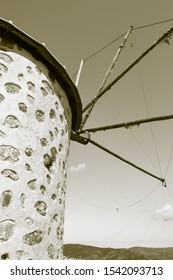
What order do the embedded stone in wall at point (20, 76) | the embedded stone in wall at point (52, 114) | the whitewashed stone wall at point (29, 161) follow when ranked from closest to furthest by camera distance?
the whitewashed stone wall at point (29, 161)
the embedded stone in wall at point (20, 76)
the embedded stone in wall at point (52, 114)

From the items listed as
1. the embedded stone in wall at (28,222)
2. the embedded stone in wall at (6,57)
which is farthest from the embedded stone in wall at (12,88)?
the embedded stone in wall at (28,222)

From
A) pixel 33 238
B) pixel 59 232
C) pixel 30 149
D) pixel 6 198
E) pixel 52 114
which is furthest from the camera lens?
pixel 52 114

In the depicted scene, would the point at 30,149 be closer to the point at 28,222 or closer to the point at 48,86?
the point at 28,222

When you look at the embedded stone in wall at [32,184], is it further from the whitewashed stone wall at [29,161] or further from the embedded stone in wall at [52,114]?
the embedded stone in wall at [52,114]

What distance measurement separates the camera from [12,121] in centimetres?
403

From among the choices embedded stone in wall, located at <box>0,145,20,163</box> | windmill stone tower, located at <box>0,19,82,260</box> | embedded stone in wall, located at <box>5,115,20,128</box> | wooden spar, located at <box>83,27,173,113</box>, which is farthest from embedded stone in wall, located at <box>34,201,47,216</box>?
wooden spar, located at <box>83,27,173,113</box>

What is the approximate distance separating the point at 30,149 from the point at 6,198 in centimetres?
80

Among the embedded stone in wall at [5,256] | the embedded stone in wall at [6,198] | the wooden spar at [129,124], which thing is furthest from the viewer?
the wooden spar at [129,124]

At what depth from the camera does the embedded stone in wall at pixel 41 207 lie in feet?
13.4

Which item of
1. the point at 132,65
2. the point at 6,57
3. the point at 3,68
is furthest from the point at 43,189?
the point at 132,65

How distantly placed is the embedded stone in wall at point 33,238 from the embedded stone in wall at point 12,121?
4.74ft

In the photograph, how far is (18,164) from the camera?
391 centimetres
